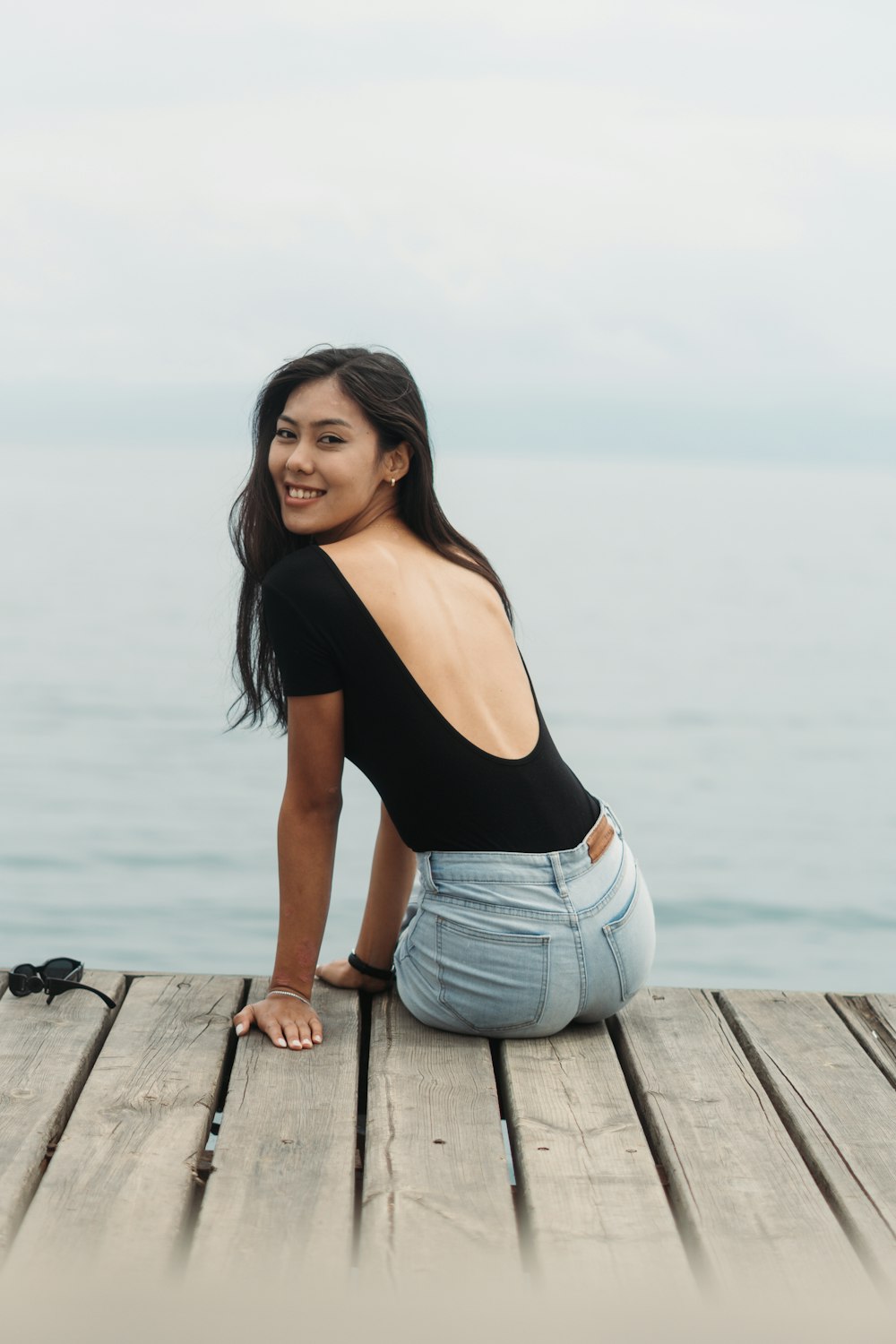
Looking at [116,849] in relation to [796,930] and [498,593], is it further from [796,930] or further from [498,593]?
[498,593]

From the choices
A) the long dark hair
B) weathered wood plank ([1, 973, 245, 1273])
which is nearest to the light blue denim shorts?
weathered wood plank ([1, 973, 245, 1273])

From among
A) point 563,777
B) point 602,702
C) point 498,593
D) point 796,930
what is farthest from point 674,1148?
point 602,702

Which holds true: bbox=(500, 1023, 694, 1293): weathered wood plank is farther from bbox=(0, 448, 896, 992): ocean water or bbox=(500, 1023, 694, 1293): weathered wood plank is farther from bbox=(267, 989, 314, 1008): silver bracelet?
bbox=(0, 448, 896, 992): ocean water

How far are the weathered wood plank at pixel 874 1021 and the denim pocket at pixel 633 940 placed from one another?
475 millimetres

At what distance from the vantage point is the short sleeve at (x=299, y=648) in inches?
103

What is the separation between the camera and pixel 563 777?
273cm

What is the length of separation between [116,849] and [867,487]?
97.6 meters

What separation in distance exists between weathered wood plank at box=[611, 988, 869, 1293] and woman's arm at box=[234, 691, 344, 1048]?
2.09ft

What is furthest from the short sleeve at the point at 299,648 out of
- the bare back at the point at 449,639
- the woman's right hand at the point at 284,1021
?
the woman's right hand at the point at 284,1021

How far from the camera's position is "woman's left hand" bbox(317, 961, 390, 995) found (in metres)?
2.92

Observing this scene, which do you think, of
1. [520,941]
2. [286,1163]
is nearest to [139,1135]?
[286,1163]

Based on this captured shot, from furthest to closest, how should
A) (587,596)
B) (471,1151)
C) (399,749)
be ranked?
(587,596) < (399,749) < (471,1151)

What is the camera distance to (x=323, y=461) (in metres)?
2.79

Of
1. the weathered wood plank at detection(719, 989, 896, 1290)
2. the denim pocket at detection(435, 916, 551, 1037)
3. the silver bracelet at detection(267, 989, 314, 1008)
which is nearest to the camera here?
the weathered wood plank at detection(719, 989, 896, 1290)
